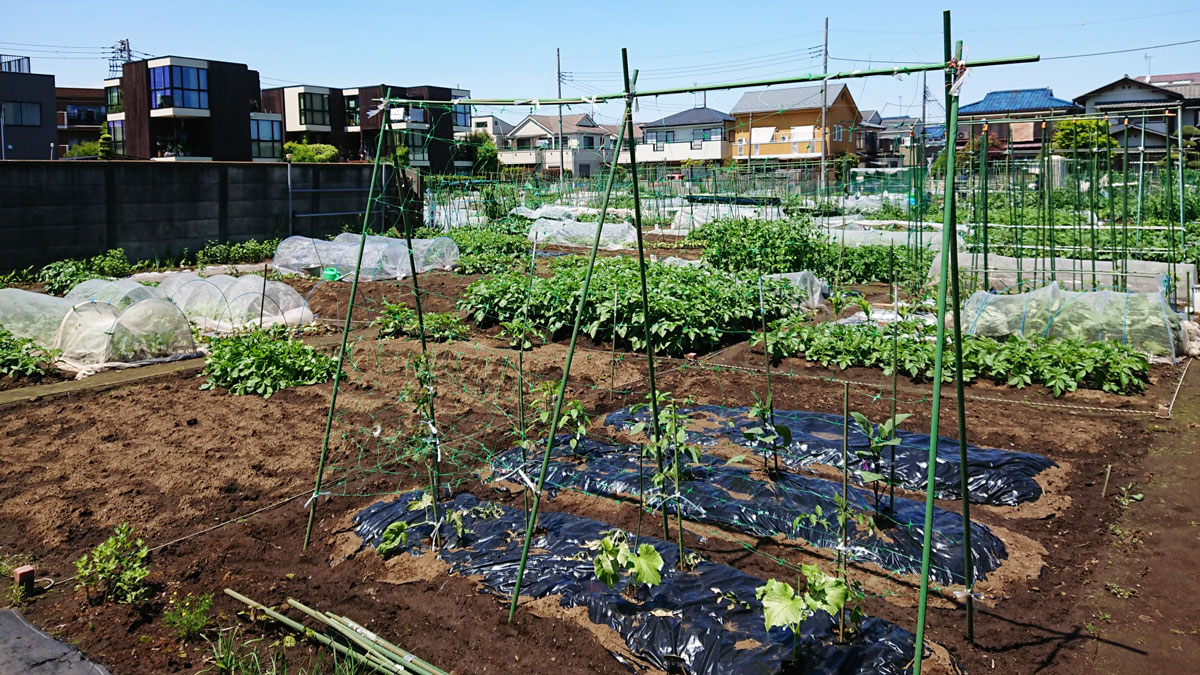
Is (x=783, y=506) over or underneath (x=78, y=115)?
underneath

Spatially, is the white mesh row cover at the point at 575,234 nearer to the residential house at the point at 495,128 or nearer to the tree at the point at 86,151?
the tree at the point at 86,151

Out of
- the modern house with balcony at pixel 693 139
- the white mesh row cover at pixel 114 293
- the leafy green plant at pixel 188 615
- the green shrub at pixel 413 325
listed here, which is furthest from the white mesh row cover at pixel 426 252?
the modern house with balcony at pixel 693 139

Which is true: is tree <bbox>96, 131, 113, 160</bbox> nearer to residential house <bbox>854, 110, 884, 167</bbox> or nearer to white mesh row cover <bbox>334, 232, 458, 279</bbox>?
white mesh row cover <bbox>334, 232, 458, 279</bbox>

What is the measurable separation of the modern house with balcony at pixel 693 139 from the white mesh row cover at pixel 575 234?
21.5 meters

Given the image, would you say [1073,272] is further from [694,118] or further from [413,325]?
[694,118]

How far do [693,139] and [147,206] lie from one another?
106 ft

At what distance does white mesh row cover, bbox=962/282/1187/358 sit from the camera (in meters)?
8.04

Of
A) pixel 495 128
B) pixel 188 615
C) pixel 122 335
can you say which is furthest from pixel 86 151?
pixel 188 615

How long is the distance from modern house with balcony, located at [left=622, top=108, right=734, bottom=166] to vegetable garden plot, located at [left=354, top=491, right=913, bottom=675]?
3680 cm

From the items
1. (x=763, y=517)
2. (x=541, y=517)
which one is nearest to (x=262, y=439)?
(x=541, y=517)

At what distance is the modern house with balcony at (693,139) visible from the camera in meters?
42.5

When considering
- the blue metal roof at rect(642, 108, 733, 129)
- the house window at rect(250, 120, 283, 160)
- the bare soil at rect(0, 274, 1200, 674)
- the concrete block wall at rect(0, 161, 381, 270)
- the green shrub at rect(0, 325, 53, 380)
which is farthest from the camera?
the blue metal roof at rect(642, 108, 733, 129)

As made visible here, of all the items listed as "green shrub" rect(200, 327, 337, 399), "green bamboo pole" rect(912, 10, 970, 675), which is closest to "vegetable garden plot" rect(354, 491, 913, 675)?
"green bamboo pole" rect(912, 10, 970, 675)

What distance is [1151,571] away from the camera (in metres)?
4.14
